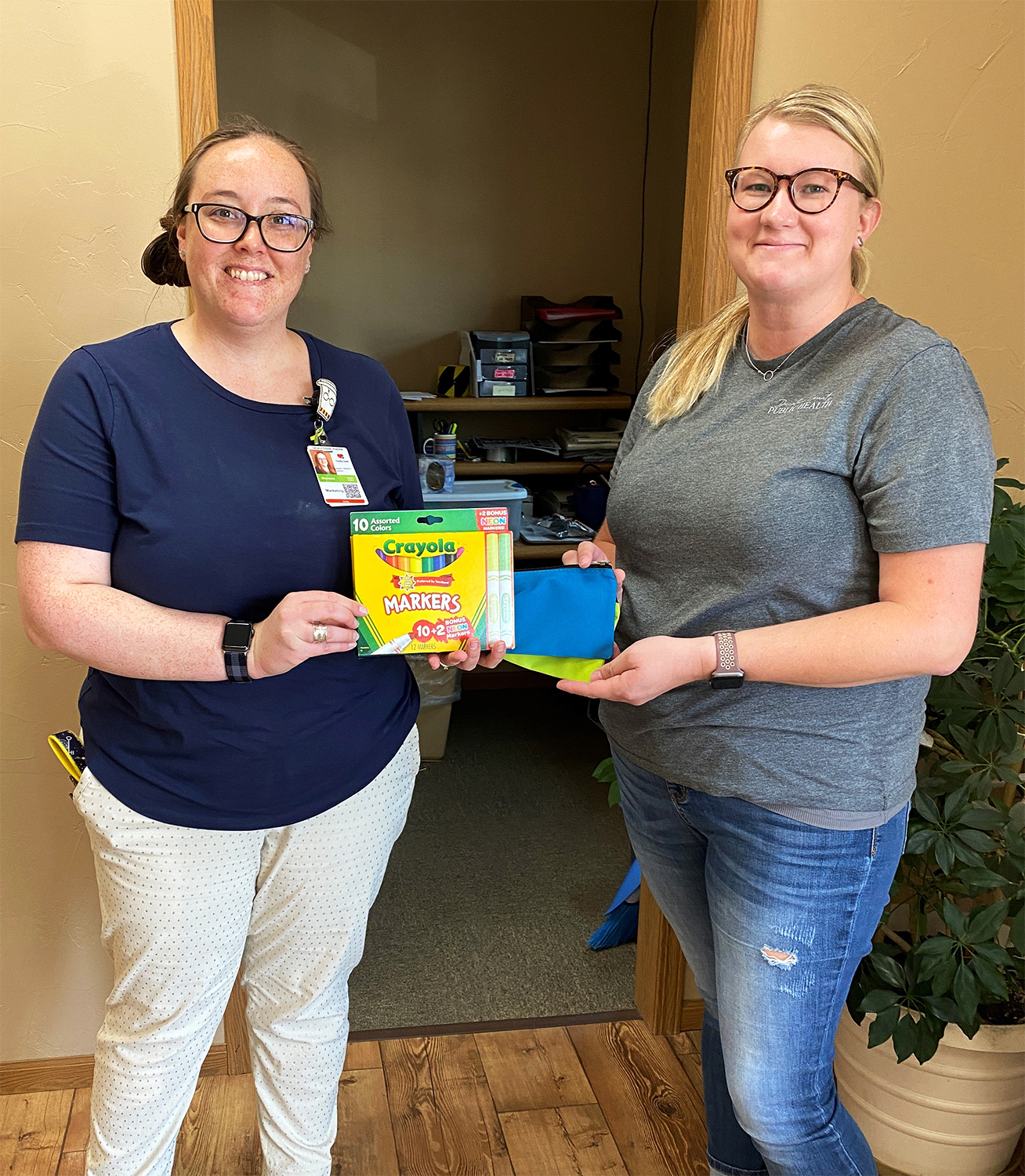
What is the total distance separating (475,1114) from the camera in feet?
6.22

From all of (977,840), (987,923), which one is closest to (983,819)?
(977,840)

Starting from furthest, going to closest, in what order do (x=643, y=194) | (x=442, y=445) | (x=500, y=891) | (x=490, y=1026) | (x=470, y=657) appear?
(x=643, y=194), (x=442, y=445), (x=500, y=891), (x=490, y=1026), (x=470, y=657)

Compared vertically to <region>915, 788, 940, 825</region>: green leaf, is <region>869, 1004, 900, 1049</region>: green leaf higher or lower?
lower

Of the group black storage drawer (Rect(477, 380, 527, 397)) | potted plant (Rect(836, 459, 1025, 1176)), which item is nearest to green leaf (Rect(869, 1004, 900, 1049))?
potted plant (Rect(836, 459, 1025, 1176))

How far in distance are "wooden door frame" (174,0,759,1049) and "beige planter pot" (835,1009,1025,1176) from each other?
494mm

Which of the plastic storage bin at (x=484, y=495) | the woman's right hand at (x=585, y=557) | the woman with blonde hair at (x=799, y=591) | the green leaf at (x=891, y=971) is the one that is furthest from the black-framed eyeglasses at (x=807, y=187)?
the plastic storage bin at (x=484, y=495)

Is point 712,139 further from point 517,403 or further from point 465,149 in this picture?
point 465,149

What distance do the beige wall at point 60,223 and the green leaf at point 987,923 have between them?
153 cm

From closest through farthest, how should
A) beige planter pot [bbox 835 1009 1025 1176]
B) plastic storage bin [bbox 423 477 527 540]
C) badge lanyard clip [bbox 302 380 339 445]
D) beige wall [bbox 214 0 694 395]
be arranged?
badge lanyard clip [bbox 302 380 339 445], beige planter pot [bbox 835 1009 1025 1176], plastic storage bin [bbox 423 477 527 540], beige wall [bbox 214 0 694 395]

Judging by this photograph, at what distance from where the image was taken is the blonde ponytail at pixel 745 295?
1.12 metres

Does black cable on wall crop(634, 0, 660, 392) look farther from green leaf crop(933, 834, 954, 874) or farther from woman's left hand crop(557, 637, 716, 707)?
woman's left hand crop(557, 637, 716, 707)

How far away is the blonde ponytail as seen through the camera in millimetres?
1125

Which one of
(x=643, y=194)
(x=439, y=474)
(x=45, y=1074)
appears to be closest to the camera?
(x=45, y=1074)

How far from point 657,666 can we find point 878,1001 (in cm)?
79
